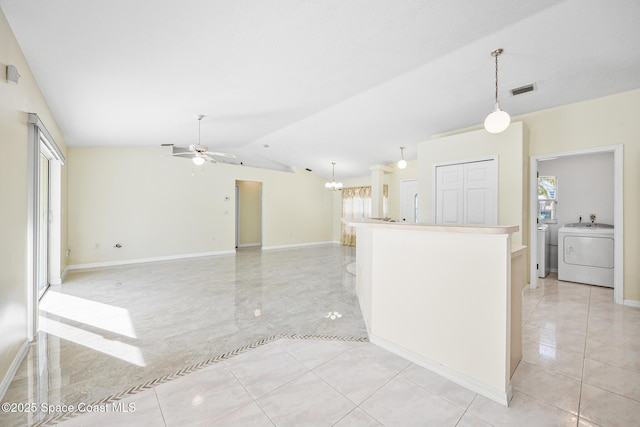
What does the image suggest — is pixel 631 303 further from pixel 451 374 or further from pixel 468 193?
pixel 451 374

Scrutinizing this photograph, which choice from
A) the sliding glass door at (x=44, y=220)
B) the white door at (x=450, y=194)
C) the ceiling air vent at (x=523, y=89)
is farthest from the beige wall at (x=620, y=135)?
the sliding glass door at (x=44, y=220)

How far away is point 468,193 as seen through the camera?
4.42 metres

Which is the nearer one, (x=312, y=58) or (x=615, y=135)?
(x=312, y=58)

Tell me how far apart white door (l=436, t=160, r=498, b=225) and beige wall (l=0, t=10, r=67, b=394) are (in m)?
5.32

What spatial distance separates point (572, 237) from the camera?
429 cm

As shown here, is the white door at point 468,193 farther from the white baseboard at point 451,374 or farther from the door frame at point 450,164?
the white baseboard at point 451,374

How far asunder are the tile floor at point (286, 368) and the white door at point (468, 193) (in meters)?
1.42

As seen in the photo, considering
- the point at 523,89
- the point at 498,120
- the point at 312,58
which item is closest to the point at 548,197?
the point at 523,89

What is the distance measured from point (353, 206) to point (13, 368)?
26.7 feet

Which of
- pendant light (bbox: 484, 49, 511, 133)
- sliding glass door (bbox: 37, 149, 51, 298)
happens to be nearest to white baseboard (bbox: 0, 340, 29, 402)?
sliding glass door (bbox: 37, 149, 51, 298)

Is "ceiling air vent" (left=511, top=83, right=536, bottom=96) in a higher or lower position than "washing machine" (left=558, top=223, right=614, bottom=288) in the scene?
higher

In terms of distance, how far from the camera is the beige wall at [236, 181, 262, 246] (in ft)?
29.5

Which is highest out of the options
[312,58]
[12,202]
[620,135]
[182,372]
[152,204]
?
[312,58]

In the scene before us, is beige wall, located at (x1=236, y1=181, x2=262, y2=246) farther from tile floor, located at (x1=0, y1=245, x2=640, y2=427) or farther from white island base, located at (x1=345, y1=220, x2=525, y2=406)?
white island base, located at (x1=345, y1=220, x2=525, y2=406)
